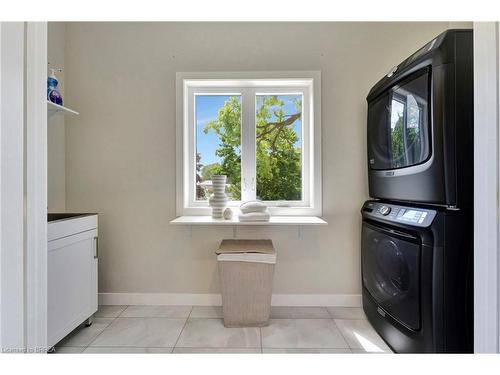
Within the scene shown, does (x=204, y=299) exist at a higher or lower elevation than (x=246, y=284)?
lower

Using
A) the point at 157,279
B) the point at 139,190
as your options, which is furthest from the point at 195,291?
the point at 139,190

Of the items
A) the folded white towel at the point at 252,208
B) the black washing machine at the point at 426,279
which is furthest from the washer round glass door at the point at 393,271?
the folded white towel at the point at 252,208

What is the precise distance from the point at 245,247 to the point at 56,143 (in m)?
1.74

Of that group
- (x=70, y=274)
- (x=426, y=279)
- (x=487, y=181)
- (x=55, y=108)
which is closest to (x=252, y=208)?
(x=426, y=279)

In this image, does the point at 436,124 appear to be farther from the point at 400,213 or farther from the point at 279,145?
the point at 279,145

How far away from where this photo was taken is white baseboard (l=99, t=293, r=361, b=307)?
6.70 ft

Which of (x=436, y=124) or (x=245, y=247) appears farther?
(x=245, y=247)

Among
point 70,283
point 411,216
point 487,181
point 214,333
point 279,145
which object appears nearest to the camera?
point 487,181

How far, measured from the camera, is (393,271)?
1.40 metres

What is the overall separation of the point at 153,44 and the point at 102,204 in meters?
1.43

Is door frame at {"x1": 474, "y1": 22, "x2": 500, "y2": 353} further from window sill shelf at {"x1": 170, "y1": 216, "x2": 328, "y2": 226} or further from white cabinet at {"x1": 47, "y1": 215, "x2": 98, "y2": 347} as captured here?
white cabinet at {"x1": 47, "y1": 215, "x2": 98, "y2": 347}

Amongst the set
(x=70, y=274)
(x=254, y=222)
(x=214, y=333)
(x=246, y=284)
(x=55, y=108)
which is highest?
(x=55, y=108)

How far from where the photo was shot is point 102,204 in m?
2.09
